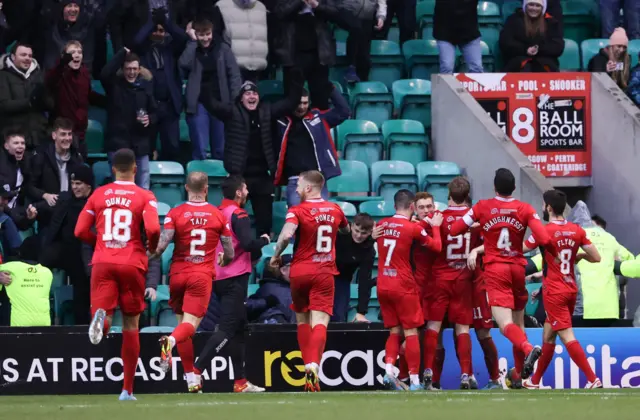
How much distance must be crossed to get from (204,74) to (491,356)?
550 cm

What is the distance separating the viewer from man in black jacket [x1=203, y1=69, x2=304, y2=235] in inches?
657

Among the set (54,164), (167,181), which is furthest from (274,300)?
(54,164)

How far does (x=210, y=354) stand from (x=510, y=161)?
5.10 m

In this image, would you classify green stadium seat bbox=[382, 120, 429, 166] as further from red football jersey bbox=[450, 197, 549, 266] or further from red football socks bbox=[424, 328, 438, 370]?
red football jersey bbox=[450, 197, 549, 266]

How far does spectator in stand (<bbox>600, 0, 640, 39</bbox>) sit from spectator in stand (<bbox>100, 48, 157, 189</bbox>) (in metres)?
6.94

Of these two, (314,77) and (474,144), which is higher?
(314,77)

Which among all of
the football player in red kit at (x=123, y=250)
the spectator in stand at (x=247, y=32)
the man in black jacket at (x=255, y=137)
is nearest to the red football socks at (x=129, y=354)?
the football player in red kit at (x=123, y=250)

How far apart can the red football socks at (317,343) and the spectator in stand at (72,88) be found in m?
4.48

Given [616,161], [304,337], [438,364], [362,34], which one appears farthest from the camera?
[362,34]

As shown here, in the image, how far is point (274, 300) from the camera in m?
15.2

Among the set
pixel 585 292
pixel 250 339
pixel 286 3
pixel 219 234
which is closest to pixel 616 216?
pixel 585 292

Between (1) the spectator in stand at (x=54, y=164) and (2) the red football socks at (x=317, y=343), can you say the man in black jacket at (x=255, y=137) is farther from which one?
(2) the red football socks at (x=317, y=343)

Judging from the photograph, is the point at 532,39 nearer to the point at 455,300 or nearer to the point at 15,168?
the point at 455,300

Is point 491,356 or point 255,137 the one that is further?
point 255,137
